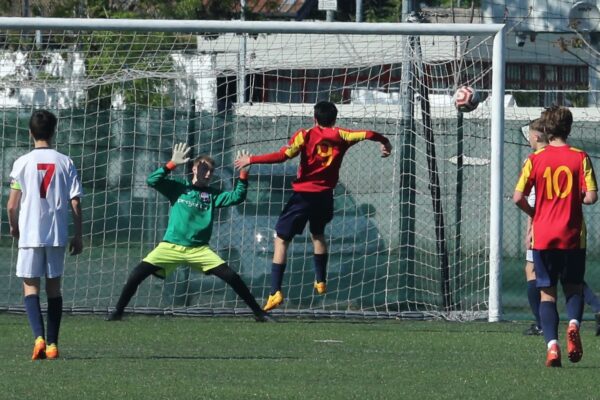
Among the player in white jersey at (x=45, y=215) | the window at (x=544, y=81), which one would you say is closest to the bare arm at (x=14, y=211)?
the player in white jersey at (x=45, y=215)

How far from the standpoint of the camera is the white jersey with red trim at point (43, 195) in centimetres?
922

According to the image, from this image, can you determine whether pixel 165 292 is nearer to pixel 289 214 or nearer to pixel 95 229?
pixel 95 229

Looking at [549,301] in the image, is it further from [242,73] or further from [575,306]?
[242,73]

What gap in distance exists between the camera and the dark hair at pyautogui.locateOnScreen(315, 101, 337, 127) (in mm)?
12141

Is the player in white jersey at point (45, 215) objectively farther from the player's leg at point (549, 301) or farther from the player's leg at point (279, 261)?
the player's leg at point (279, 261)

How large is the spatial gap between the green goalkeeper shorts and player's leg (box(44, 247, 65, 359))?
2933mm

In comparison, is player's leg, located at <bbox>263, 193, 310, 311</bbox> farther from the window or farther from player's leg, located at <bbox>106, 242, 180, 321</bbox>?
the window

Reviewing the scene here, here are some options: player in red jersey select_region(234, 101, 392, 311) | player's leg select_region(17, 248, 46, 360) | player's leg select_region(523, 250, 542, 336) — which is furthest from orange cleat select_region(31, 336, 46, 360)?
player's leg select_region(523, 250, 542, 336)

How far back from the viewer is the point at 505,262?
48.7ft

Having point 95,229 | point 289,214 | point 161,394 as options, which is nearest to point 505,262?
point 289,214

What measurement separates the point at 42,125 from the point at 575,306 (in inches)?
154

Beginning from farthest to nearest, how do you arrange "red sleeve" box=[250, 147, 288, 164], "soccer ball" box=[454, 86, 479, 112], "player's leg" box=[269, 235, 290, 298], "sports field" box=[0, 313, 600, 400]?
"soccer ball" box=[454, 86, 479, 112] < "player's leg" box=[269, 235, 290, 298] < "red sleeve" box=[250, 147, 288, 164] < "sports field" box=[0, 313, 600, 400]

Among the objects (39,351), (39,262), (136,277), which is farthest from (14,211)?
(136,277)

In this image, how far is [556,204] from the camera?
8859mm
